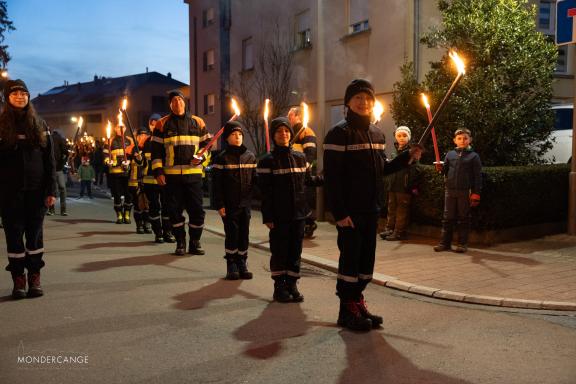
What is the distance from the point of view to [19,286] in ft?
20.2

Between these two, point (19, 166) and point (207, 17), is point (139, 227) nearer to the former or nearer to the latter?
point (19, 166)

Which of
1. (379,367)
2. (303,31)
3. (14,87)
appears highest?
(303,31)

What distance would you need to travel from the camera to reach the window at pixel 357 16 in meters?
16.0

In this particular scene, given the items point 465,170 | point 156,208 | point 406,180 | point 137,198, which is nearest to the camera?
point 465,170

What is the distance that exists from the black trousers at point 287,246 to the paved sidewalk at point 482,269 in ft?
4.32

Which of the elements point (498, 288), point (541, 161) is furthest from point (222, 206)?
point (541, 161)

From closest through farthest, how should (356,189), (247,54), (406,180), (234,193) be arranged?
(356,189)
(234,193)
(406,180)
(247,54)

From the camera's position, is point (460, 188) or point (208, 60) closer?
point (460, 188)

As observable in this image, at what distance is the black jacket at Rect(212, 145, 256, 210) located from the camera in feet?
23.0

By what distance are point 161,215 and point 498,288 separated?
230 inches

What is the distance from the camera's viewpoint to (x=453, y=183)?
8.66 meters

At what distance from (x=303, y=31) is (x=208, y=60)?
10.6m

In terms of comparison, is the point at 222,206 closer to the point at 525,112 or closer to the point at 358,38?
the point at 525,112

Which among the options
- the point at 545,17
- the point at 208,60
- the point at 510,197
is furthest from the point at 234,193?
the point at 208,60
